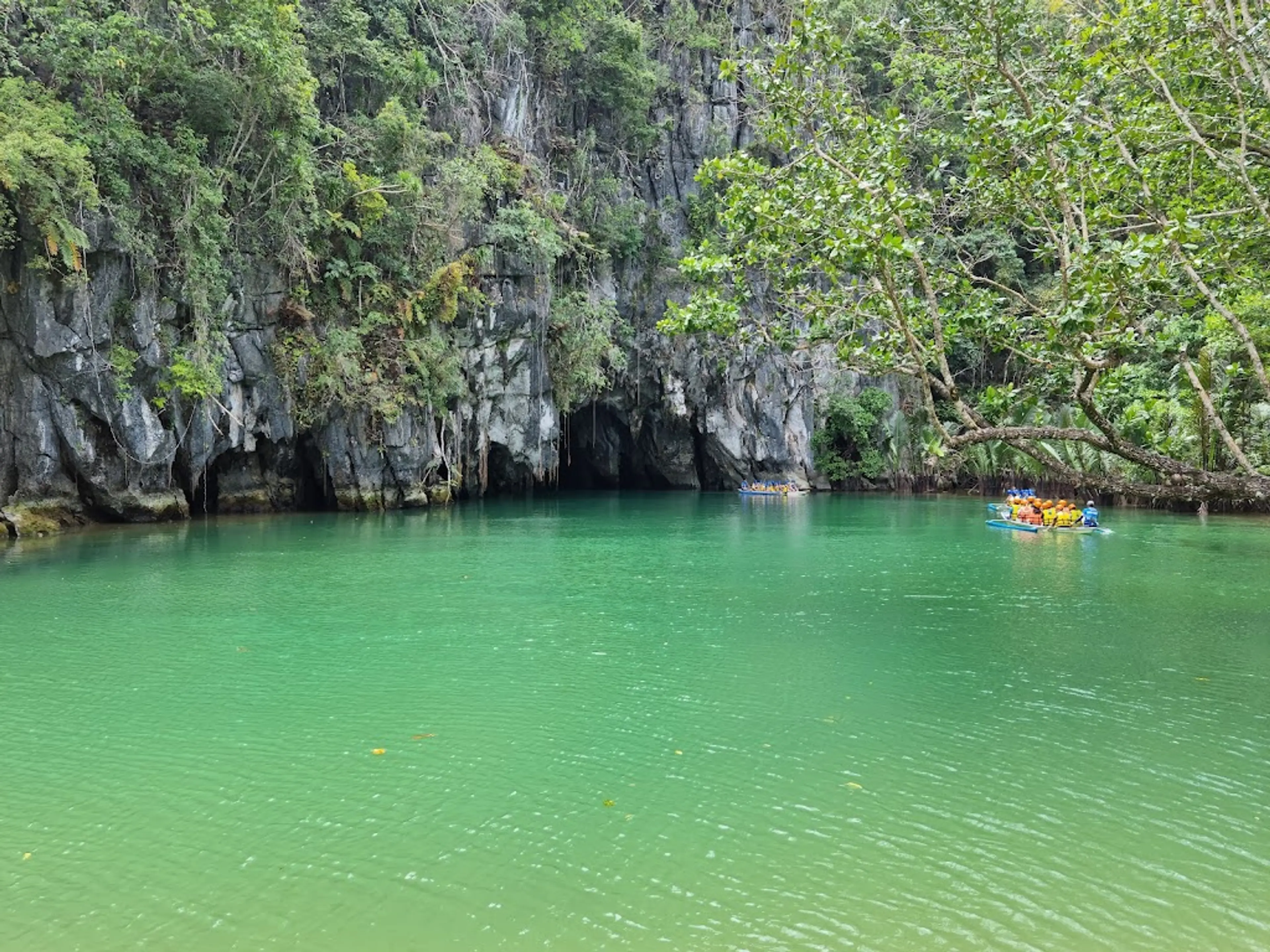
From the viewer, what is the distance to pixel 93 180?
13250mm

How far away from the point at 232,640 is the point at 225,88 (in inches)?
451

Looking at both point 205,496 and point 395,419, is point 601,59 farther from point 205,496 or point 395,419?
point 205,496

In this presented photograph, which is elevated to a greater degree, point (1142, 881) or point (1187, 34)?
point (1187, 34)

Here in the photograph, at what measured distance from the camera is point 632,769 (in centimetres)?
421

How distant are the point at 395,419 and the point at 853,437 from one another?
54.8 ft

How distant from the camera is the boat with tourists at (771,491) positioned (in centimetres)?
2678

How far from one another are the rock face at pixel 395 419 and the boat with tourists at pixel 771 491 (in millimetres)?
969

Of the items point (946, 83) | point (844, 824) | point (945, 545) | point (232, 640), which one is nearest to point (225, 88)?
point (232, 640)

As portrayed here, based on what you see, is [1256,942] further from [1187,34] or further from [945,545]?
[945,545]

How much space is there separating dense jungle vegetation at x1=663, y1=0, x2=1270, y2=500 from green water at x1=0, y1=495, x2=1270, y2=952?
1.67 meters

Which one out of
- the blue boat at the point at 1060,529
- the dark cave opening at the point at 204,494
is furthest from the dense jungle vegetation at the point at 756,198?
the dark cave opening at the point at 204,494

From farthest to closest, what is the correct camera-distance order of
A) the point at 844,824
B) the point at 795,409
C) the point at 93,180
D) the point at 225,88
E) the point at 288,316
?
1. the point at 795,409
2. the point at 288,316
3. the point at 225,88
4. the point at 93,180
5. the point at 844,824

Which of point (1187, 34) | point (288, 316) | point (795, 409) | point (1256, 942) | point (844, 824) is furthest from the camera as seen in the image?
point (795, 409)

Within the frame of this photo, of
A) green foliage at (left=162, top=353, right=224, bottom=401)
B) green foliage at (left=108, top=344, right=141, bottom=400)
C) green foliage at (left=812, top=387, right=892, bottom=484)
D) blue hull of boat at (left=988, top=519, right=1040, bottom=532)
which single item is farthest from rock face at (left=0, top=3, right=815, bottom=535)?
blue hull of boat at (left=988, top=519, right=1040, bottom=532)
